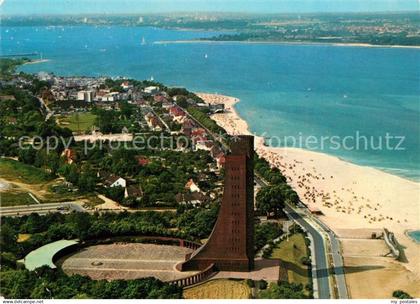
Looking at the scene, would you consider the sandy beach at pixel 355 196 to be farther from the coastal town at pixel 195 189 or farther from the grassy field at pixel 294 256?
the grassy field at pixel 294 256

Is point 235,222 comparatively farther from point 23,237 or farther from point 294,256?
point 23,237

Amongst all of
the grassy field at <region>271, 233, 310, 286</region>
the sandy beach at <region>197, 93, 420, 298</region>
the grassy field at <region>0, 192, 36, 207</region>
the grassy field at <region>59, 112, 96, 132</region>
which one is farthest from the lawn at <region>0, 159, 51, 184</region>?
the grassy field at <region>271, 233, 310, 286</region>

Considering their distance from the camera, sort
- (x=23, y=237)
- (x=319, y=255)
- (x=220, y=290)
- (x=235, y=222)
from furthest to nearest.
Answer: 1. (x=23, y=237)
2. (x=319, y=255)
3. (x=235, y=222)
4. (x=220, y=290)

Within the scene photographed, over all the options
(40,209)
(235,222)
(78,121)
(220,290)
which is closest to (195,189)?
(40,209)

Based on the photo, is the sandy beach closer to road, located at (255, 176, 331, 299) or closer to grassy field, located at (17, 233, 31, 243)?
road, located at (255, 176, 331, 299)

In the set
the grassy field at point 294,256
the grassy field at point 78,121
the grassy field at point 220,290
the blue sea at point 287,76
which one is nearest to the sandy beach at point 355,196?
the grassy field at point 294,256

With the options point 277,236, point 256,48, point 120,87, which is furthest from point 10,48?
point 277,236

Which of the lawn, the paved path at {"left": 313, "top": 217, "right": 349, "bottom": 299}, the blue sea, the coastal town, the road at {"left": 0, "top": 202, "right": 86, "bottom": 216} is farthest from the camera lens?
the blue sea
